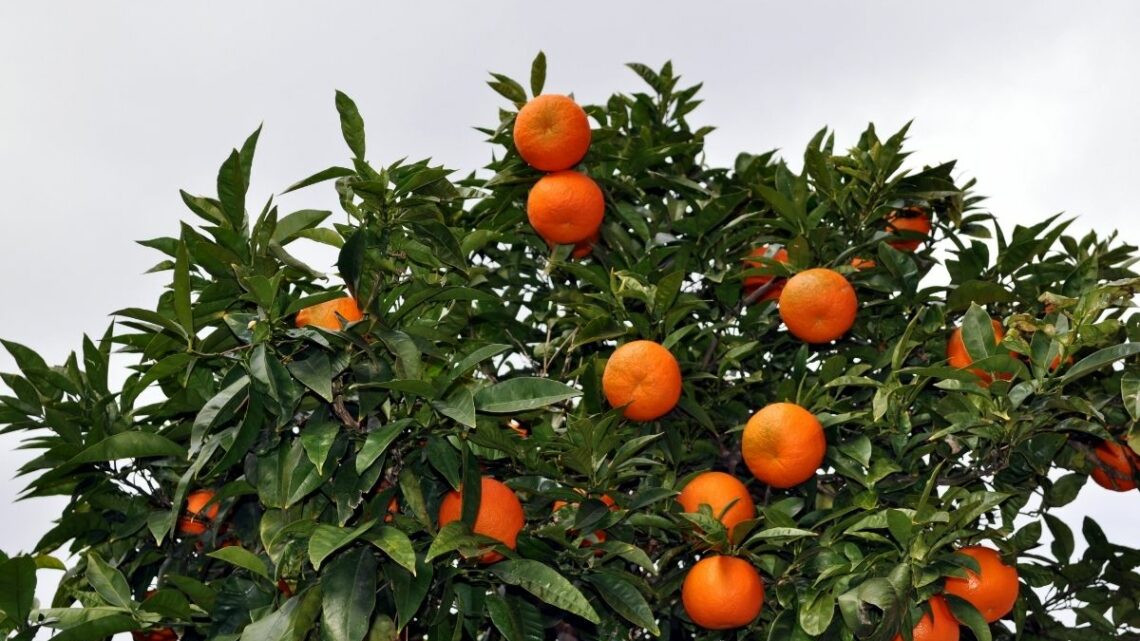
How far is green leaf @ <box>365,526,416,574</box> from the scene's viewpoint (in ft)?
8.66

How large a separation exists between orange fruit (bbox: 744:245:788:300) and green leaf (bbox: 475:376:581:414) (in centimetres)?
134

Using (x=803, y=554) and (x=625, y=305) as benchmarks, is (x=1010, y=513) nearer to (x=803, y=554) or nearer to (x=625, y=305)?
(x=803, y=554)

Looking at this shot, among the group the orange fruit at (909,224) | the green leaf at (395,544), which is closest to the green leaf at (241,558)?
the green leaf at (395,544)

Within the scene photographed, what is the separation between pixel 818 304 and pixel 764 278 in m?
0.60

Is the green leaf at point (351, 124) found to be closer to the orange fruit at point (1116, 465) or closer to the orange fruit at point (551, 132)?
the orange fruit at point (551, 132)

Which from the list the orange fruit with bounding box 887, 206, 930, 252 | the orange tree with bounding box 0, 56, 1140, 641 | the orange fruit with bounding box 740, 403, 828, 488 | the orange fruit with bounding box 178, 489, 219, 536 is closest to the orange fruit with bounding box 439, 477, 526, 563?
the orange tree with bounding box 0, 56, 1140, 641

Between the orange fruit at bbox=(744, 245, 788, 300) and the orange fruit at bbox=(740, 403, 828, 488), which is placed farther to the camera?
the orange fruit at bbox=(744, 245, 788, 300)

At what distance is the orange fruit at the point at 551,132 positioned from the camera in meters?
3.73

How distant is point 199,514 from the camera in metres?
3.48

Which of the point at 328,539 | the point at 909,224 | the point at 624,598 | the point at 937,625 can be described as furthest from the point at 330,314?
the point at 909,224

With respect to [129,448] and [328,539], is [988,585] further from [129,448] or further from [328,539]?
[129,448]

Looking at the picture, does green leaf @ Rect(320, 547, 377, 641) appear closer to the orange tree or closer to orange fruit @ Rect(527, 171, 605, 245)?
the orange tree

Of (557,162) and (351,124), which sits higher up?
(351,124)

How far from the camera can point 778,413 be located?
10.9ft
